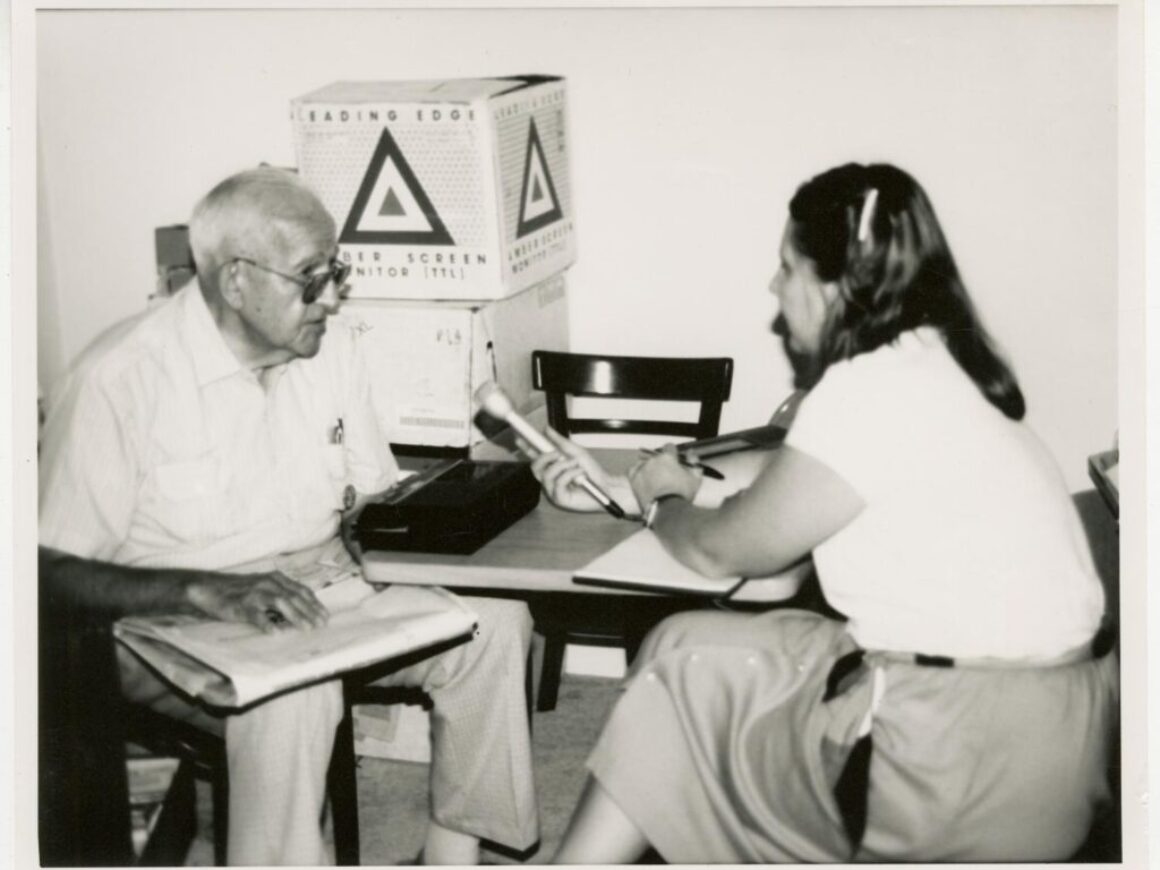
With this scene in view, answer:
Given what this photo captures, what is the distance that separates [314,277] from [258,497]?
1.36 feet

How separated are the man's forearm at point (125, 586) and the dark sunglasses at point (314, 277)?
54cm

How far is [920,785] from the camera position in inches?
68.5

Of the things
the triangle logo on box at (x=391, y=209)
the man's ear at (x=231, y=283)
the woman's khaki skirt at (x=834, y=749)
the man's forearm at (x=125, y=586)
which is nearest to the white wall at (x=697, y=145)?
the triangle logo on box at (x=391, y=209)

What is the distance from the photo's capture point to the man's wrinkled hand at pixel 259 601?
198cm

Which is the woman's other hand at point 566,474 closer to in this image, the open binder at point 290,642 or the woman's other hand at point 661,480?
the woman's other hand at point 661,480

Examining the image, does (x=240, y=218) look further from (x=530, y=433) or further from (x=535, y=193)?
(x=535, y=193)

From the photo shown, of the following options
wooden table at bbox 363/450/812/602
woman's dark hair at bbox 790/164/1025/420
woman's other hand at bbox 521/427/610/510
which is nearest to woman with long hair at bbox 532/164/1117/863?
woman's dark hair at bbox 790/164/1025/420

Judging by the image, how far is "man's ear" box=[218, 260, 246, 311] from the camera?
2.25 m

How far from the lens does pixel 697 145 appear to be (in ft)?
10.1

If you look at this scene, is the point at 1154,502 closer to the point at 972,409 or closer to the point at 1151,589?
the point at 1151,589

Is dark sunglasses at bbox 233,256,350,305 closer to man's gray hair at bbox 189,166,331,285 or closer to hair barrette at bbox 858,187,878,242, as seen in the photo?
man's gray hair at bbox 189,166,331,285

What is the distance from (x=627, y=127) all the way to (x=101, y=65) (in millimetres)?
1206

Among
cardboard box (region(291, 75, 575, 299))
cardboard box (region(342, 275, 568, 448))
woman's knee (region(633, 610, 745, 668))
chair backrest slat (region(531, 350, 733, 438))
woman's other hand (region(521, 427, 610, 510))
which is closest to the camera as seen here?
woman's knee (region(633, 610, 745, 668))

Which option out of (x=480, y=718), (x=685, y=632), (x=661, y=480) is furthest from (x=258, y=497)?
(x=685, y=632)
